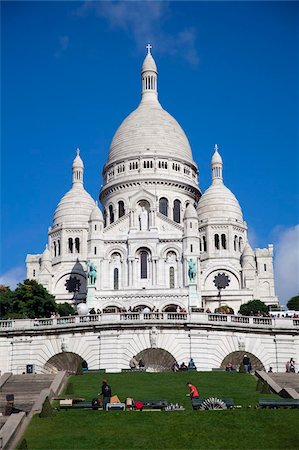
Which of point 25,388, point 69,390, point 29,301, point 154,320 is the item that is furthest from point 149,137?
point 69,390

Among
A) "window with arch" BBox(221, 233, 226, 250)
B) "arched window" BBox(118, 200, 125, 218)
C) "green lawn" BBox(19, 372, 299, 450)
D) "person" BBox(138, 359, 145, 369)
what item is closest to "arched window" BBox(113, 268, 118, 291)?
"arched window" BBox(118, 200, 125, 218)

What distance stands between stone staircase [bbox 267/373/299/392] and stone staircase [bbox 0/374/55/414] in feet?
33.0

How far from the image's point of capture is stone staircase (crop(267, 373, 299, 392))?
37.5 meters

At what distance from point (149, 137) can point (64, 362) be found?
240ft

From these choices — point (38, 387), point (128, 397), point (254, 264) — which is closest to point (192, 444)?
point (128, 397)

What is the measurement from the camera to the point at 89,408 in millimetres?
31250

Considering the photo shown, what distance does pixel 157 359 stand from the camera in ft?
160

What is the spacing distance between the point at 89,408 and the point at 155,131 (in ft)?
301

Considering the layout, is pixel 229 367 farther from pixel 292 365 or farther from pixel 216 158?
pixel 216 158

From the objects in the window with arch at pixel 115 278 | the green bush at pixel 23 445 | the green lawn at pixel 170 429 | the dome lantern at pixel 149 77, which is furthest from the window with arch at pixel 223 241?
the green bush at pixel 23 445

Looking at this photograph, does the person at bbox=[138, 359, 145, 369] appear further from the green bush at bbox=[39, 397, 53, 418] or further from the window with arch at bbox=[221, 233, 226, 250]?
the window with arch at bbox=[221, 233, 226, 250]

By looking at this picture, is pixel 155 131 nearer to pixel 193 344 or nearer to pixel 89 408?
pixel 193 344

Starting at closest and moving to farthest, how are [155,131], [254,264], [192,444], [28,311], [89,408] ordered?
[192,444]
[89,408]
[28,311]
[254,264]
[155,131]

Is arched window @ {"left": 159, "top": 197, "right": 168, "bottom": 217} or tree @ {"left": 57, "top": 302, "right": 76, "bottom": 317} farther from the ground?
arched window @ {"left": 159, "top": 197, "right": 168, "bottom": 217}
